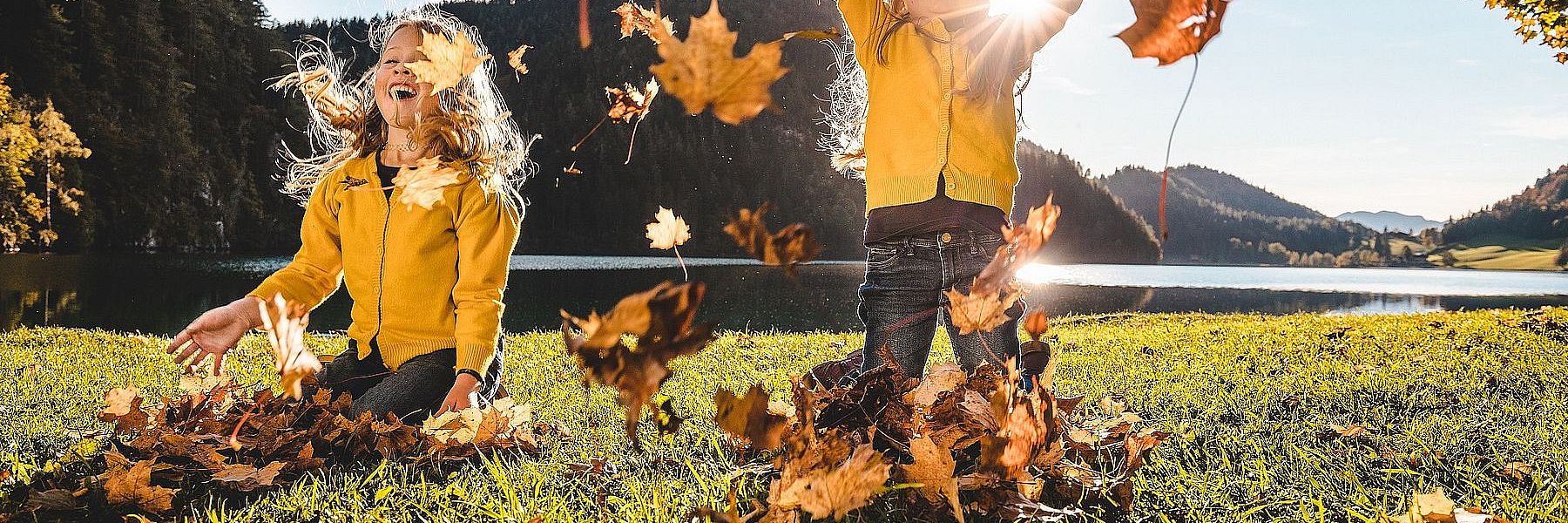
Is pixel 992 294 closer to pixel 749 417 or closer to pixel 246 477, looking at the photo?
pixel 749 417

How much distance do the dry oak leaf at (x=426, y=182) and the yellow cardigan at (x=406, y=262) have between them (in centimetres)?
6

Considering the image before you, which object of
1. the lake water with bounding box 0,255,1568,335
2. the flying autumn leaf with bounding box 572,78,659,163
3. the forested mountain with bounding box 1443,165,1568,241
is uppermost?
the forested mountain with bounding box 1443,165,1568,241

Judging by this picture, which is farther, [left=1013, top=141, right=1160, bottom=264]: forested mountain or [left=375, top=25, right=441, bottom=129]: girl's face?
[left=1013, top=141, right=1160, bottom=264]: forested mountain

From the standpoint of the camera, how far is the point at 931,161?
2367mm

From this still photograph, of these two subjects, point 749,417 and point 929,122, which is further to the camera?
point 929,122

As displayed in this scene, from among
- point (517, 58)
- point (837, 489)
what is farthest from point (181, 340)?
point (837, 489)

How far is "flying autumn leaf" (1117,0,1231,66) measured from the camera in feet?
2.67

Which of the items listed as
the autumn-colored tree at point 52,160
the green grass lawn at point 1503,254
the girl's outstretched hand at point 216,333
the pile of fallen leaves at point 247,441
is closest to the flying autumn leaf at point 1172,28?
the pile of fallen leaves at point 247,441

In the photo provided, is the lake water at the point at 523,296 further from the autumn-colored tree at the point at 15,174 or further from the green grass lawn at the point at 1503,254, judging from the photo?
the green grass lawn at the point at 1503,254

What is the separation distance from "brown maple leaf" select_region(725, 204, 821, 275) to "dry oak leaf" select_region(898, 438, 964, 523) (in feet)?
1.76

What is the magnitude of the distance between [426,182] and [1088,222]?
115 m

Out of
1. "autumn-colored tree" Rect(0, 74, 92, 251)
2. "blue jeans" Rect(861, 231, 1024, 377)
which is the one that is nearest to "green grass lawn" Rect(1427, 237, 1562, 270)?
"blue jeans" Rect(861, 231, 1024, 377)

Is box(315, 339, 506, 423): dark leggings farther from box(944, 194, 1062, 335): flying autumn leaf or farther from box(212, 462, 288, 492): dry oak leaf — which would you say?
box(944, 194, 1062, 335): flying autumn leaf

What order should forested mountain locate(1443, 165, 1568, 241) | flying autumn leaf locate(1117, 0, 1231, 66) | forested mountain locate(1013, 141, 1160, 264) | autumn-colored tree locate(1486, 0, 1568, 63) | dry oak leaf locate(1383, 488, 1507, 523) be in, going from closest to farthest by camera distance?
1. flying autumn leaf locate(1117, 0, 1231, 66)
2. dry oak leaf locate(1383, 488, 1507, 523)
3. autumn-colored tree locate(1486, 0, 1568, 63)
4. forested mountain locate(1013, 141, 1160, 264)
5. forested mountain locate(1443, 165, 1568, 241)
